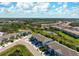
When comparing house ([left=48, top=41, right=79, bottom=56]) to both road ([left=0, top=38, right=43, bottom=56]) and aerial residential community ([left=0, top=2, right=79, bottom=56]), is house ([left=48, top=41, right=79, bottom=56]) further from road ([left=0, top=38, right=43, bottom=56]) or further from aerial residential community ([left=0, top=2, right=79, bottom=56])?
road ([left=0, top=38, right=43, bottom=56])

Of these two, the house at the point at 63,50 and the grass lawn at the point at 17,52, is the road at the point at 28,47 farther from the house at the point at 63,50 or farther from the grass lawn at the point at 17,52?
the house at the point at 63,50

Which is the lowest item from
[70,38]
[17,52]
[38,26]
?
[17,52]

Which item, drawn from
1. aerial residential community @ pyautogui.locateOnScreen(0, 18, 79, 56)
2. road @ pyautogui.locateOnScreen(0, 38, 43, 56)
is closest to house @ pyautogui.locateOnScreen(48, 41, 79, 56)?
aerial residential community @ pyautogui.locateOnScreen(0, 18, 79, 56)

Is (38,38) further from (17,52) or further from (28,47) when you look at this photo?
(17,52)

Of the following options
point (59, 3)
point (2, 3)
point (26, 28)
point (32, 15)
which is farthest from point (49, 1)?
point (2, 3)

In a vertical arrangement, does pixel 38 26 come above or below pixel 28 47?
above

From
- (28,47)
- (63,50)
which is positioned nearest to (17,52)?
(28,47)

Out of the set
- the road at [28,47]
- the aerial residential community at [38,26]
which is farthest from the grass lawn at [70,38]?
the road at [28,47]

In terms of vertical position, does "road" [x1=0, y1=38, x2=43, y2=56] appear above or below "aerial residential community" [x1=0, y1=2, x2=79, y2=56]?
below
